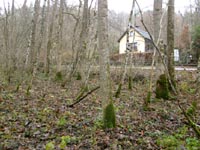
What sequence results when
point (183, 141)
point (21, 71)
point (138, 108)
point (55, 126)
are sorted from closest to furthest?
point (183, 141) → point (55, 126) → point (138, 108) → point (21, 71)

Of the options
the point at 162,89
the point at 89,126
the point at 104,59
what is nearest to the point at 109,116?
the point at 89,126

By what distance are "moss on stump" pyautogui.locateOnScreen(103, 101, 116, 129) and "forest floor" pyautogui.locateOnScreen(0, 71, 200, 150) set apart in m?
0.15

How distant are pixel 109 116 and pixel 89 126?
2.33ft

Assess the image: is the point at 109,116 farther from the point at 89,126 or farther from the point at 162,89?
the point at 162,89

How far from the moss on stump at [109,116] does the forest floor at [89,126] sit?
6.1 inches

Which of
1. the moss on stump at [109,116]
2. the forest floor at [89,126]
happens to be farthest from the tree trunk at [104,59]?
the forest floor at [89,126]

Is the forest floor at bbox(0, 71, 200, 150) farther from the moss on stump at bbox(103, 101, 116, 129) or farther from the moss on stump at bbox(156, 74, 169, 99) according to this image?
the moss on stump at bbox(156, 74, 169, 99)

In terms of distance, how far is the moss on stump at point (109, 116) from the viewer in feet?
21.7

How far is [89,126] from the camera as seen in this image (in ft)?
23.0

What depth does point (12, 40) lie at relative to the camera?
54.0 feet

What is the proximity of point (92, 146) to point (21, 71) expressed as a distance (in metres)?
10.8

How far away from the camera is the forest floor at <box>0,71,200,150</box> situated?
564cm

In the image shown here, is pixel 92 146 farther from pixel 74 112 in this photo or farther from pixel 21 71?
pixel 21 71

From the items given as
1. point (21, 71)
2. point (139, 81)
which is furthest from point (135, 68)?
point (21, 71)
